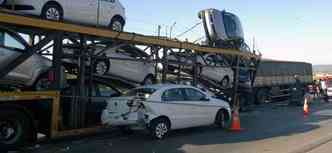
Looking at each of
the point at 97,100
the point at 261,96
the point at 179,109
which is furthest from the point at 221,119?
the point at 261,96

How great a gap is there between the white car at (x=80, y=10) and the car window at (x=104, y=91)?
6.11 ft

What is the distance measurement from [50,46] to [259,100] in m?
15.1

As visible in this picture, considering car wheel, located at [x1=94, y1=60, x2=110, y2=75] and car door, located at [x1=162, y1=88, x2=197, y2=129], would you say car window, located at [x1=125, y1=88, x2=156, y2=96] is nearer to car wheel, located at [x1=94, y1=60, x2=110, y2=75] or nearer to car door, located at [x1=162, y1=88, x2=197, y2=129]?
car door, located at [x1=162, y1=88, x2=197, y2=129]

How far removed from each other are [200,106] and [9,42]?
5415 millimetres

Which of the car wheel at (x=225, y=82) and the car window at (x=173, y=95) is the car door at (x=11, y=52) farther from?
the car wheel at (x=225, y=82)

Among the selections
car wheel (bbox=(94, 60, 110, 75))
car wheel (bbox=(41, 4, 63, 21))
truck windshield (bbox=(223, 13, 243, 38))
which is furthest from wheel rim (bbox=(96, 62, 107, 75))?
truck windshield (bbox=(223, 13, 243, 38))

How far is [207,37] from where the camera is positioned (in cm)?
2000

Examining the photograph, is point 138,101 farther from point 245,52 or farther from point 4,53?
point 245,52

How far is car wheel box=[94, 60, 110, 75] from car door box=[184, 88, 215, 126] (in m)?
2.42

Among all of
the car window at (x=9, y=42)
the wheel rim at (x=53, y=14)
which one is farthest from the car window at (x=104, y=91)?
the car window at (x=9, y=42)

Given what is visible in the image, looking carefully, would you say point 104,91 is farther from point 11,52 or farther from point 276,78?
point 276,78

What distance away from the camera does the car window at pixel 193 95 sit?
12.2 meters

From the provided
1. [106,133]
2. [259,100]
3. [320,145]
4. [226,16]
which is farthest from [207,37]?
[320,145]

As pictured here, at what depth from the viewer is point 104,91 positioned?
12.3 metres
